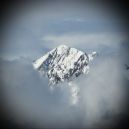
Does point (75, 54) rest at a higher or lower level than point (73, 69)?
higher

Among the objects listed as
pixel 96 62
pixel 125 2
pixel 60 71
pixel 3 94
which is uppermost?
pixel 60 71

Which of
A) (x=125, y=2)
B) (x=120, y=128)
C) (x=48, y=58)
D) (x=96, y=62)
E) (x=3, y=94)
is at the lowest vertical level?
(x=120, y=128)

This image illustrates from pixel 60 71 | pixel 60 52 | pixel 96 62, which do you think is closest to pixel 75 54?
pixel 60 52

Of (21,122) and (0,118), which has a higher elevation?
(21,122)

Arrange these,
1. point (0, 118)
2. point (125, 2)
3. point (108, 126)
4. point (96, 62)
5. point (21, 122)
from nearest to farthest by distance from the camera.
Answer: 1. point (125, 2)
2. point (0, 118)
3. point (108, 126)
4. point (21, 122)
5. point (96, 62)

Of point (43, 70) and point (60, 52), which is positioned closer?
point (43, 70)

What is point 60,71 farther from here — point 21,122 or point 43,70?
point 21,122

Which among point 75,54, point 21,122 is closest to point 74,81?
point 75,54

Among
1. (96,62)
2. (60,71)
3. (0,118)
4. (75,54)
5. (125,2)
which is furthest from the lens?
(75,54)

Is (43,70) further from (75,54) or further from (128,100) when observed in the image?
(128,100)
